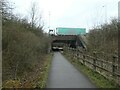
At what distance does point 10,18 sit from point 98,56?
20.2 feet

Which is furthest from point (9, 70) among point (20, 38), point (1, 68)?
point (20, 38)

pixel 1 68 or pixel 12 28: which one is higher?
pixel 12 28

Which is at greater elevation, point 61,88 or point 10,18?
point 10,18

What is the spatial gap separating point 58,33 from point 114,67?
8069cm

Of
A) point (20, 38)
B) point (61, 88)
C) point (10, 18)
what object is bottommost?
point (61, 88)

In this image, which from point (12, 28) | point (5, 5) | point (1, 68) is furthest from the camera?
point (5, 5)

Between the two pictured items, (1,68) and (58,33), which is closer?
(1,68)

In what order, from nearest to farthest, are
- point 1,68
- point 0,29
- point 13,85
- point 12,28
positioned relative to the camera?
point 13,85, point 1,68, point 0,29, point 12,28

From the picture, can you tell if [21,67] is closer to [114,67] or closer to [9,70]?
[9,70]

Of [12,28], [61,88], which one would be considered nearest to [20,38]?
[12,28]

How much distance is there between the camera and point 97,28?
114ft

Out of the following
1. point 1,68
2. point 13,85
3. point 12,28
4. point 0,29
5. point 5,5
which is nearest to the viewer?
point 13,85

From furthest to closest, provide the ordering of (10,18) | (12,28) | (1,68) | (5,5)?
(10,18) < (5,5) < (12,28) < (1,68)

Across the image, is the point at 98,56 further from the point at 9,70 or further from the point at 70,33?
the point at 70,33
